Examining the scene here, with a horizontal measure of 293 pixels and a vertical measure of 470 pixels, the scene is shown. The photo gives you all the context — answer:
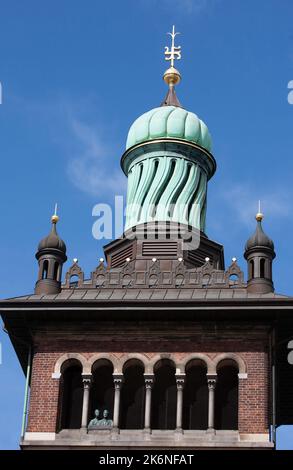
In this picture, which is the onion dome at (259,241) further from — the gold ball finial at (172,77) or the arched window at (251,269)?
the gold ball finial at (172,77)

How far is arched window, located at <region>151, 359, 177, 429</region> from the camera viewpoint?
47.3 metres

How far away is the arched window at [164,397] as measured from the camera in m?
47.3

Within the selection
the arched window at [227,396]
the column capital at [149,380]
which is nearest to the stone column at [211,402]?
the arched window at [227,396]

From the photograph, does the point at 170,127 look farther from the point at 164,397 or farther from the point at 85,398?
the point at 85,398

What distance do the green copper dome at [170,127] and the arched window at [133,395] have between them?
35.1ft

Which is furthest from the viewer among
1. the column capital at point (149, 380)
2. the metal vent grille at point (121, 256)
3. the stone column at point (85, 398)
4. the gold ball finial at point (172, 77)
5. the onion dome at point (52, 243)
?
the gold ball finial at point (172, 77)

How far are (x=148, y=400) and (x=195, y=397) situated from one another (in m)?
1.80

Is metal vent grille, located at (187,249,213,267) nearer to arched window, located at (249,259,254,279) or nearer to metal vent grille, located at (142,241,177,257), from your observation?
metal vent grille, located at (142,241,177,257)

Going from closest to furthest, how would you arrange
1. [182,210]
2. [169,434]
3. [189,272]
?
[169,434] → [189,272] → [182,210]

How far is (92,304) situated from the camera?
47781 millimetres
